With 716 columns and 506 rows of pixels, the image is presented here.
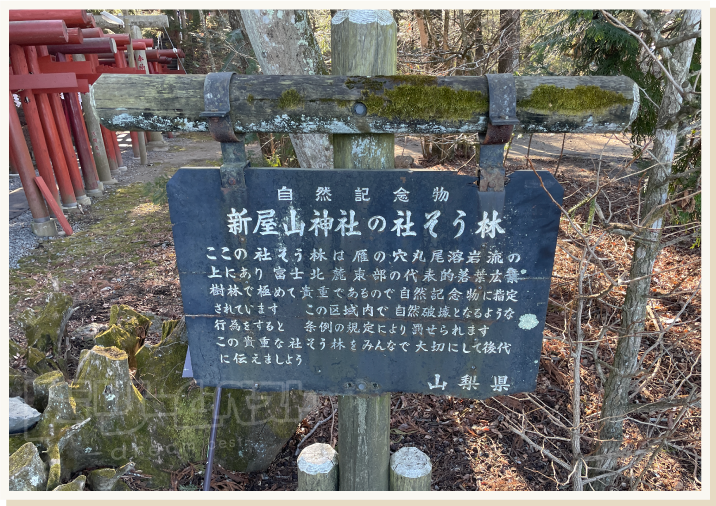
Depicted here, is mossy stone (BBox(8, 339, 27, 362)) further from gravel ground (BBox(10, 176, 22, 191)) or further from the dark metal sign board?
gravel ground (BBox(10, 176, 22, 191))

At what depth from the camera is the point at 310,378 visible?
198cm

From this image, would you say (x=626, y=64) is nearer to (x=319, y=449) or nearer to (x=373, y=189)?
(x=373, y=189)

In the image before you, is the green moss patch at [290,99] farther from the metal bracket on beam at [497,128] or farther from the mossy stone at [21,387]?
the mossy stone at [21,387]

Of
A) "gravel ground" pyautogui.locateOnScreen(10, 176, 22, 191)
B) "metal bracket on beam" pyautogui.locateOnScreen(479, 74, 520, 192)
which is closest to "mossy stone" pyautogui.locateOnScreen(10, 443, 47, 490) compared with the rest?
"metal bracket on beam" pyautogui.locateOnScreen(479, 74, 520, 192)

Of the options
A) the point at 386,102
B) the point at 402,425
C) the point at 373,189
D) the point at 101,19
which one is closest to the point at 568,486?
the point at 402,425

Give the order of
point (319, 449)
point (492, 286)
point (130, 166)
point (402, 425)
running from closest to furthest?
1. point (492, 286)
2. point (319, 449)
3. point (402, 425)
4. point (130, 166)

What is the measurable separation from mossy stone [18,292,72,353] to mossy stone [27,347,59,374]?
251mm

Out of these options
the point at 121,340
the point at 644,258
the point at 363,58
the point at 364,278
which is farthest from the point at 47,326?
the point at 644,258

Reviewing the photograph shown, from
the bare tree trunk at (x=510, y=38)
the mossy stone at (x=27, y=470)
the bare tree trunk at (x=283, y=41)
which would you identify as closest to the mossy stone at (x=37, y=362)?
the mossy stone at (x=27, y=470)

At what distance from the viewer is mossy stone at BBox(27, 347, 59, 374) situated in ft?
10.9

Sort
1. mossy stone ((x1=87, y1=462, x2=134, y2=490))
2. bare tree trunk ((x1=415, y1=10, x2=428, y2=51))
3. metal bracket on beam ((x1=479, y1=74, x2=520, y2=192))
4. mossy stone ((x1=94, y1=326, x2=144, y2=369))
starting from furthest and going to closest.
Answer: bare tree trunk ((x1=415, y1=10, x2=428, y2=51)) → mossy stone ((x1=94, y1=326, x2=144, y2=369)) → mossy stone ((x1=87, y1=462, x2=134, y2=490)) → metal bracket on beam ((x1=479, y1=74, x2=520, y2=192))

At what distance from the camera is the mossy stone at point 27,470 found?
2.36 meters

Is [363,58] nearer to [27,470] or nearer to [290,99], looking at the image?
[290,99]

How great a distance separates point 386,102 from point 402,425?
2731mm
